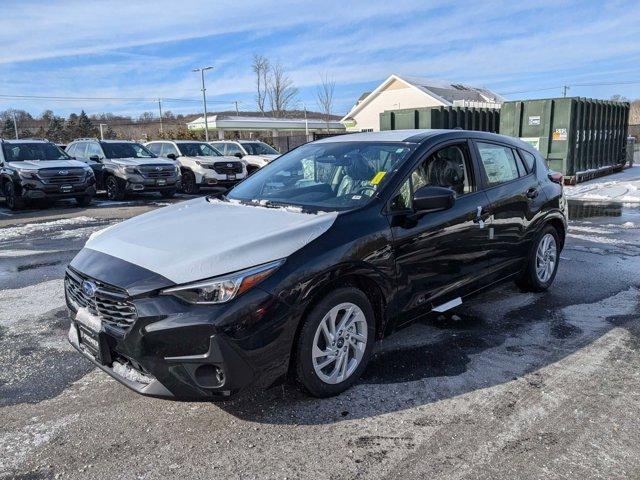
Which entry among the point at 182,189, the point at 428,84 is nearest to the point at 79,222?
the point at 182,189

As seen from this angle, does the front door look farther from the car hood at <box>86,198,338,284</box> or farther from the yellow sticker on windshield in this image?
the car hood at <box>86,198,338,284</box>

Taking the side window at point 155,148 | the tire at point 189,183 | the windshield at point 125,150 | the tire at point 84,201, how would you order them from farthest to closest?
the side window at point 155,148 < the tire at point 189,183 < the windshield at point 125,150 < the tire at point 84,201

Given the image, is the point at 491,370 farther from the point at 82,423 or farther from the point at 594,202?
the point at 594,202

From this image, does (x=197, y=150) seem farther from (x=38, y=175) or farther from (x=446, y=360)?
(x=446, y=360)

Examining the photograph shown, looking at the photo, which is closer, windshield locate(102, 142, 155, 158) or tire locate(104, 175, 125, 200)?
tire locate(104, 175, 125, 200)

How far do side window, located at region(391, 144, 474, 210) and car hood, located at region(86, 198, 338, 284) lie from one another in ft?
2.17

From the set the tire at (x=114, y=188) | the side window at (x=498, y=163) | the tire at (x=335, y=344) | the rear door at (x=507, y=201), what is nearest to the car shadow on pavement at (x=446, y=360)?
the tire at (x=335, y=344)

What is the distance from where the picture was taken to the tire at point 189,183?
17422mm

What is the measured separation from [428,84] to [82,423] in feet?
152

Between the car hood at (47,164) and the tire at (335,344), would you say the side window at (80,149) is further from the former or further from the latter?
the tire at (335,344)

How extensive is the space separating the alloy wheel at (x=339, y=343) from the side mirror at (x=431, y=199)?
2.79 ft

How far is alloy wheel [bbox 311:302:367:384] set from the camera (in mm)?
3227

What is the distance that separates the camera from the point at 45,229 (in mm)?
10234

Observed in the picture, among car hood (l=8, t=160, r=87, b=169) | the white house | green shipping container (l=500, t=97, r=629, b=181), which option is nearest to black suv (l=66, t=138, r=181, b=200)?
car hood (l=8, t=160, r=87, b=169)
